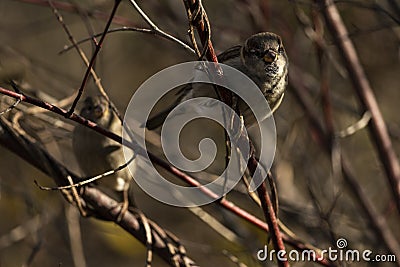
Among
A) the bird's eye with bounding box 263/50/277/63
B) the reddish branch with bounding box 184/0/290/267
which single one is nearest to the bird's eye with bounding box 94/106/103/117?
the bird's eye with bounding box 263/50/277/63

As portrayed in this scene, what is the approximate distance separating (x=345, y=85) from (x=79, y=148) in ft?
7.58

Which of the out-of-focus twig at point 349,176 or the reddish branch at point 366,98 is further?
the reddish branch at point 366,98

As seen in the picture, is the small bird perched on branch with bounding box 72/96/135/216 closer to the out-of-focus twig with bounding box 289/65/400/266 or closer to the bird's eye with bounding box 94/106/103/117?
the bird's eye with bounding box 94/106/103/117

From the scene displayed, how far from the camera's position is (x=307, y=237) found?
3.56 meters

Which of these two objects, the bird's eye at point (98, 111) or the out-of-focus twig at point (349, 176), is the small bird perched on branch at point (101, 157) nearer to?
the bird's eye at point (98, 111)

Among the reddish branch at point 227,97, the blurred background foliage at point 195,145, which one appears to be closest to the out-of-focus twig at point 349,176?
the blurred background foliage at point 195,145

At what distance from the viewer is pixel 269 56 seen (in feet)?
8.21

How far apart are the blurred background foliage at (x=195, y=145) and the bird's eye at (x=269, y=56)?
0.28 metres

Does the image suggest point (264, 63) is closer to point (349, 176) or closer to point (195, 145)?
point (349, 176)

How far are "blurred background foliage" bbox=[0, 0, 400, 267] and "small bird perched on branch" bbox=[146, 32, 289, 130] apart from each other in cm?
26

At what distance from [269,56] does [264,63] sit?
30 millimetres

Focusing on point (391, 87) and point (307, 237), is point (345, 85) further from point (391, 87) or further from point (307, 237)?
point (307, 237)

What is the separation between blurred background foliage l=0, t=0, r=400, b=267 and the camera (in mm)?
3166

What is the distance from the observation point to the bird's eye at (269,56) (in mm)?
2495
